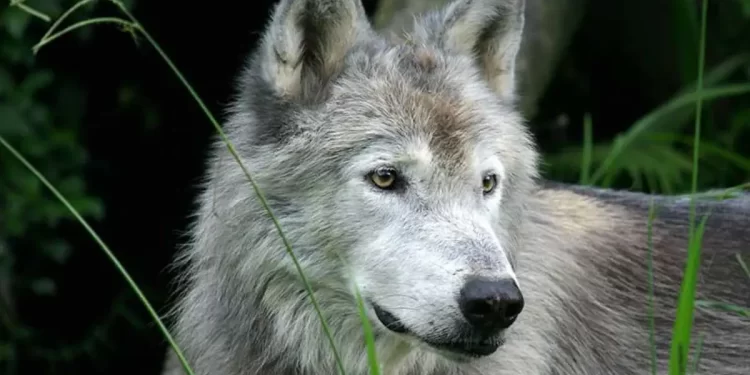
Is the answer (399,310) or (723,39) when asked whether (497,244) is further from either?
(723,39)

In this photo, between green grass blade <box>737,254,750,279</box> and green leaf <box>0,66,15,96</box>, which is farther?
green leaf <box>0,66,15,96</box>

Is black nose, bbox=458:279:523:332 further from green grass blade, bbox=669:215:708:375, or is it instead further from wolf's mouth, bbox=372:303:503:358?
green grass blade, bbox=669:215:708:375

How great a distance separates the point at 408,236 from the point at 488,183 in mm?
403

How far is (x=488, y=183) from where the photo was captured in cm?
417

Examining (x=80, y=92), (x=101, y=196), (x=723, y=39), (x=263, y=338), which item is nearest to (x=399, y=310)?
(x=263, y=338)

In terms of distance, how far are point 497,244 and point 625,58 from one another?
540cm

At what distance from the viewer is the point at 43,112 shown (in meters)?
6.45

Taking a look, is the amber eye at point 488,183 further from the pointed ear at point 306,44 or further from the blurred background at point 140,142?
the blurred background at point 140,142

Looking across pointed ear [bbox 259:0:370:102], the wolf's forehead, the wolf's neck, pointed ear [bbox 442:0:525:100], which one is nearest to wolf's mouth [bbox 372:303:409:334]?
the wolf's neck

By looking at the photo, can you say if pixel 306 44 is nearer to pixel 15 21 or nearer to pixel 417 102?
pixel 417 102

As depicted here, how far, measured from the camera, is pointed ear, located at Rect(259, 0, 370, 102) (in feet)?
13.8

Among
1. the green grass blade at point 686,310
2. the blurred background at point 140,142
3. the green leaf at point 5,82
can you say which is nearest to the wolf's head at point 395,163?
the green grass blade at point 686,310

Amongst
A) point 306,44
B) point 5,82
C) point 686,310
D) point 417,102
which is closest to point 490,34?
point 417,102

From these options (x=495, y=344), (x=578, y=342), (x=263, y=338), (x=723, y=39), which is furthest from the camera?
(x=723, y=39)
